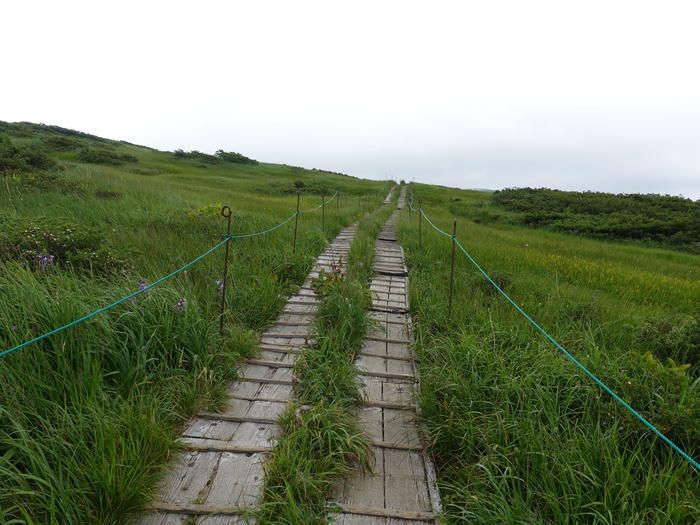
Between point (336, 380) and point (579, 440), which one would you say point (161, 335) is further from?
point (579, 440)

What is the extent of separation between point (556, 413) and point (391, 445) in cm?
119

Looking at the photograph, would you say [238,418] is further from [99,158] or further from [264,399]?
[99,158]

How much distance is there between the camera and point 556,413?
8.24ft

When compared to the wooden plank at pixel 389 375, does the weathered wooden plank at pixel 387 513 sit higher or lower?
lower

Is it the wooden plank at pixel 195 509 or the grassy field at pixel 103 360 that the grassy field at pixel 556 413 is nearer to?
the wooden plank at pixel 195 509

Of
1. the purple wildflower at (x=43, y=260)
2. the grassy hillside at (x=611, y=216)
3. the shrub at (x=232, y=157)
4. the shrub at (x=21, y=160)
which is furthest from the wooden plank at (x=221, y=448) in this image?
the shrub at (x=232, y=157)

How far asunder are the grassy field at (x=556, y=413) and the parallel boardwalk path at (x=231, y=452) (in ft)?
3.83

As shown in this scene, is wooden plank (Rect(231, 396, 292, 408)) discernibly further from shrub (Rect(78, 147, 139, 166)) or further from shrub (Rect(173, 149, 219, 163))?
shrub (Rect(173, 149, 219, 163))

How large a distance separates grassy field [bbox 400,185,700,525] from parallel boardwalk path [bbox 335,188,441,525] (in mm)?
136

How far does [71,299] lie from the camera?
2.92m

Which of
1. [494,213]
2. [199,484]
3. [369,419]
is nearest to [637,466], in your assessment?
[369,419]

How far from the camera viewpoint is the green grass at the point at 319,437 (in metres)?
1.96

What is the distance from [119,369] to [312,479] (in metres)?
1.71

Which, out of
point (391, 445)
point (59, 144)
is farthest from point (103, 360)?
point (59, 144)
